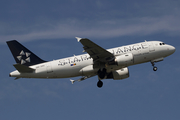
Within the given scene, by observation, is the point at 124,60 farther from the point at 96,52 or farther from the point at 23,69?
the point at 23,69

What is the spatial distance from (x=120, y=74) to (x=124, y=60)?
279 inches

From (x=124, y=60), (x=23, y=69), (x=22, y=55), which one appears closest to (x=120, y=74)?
(x=124, y=60)

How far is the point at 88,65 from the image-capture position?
44.0 m

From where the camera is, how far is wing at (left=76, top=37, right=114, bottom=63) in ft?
128

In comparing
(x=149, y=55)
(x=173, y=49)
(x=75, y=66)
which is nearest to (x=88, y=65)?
(x=75, y=66)

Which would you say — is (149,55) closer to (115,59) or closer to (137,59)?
(137,59)

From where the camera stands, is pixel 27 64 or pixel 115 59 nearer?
pixel 115 59

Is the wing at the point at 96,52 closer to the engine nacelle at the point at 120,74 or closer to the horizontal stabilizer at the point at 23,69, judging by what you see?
the engine nacelle at the point at 120,74

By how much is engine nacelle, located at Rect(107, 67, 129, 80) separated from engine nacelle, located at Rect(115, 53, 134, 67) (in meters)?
6.38

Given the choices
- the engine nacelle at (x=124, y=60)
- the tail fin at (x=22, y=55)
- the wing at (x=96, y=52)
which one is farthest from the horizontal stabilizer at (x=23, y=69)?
the engine nacelle at (x=124, y=60)

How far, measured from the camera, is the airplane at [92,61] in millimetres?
42406

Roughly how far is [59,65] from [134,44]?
41.7 ft

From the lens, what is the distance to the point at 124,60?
42062 millimetres

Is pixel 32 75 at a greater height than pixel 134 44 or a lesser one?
lesser
